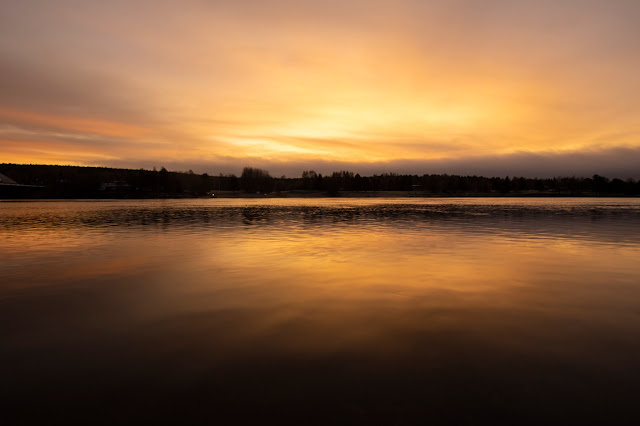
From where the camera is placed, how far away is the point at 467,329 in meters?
9.48

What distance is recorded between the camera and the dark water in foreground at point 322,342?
604 centimetres

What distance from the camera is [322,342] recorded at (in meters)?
8.73

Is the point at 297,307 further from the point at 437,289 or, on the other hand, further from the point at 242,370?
the point at 437,289

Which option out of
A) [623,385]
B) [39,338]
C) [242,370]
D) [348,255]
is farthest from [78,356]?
[348,255]

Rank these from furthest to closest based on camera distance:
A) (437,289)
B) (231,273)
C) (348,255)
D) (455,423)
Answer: (348,255) < (231,273) < (437,289) < (455,423)

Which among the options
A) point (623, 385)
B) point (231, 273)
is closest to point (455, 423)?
point (623, 385)

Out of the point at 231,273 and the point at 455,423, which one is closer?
the point at 455,423

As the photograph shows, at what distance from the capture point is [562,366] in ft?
24.4

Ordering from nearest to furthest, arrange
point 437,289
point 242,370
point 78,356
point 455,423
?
point 455,423 → point 242,370 → point 78,356 → point 437,289

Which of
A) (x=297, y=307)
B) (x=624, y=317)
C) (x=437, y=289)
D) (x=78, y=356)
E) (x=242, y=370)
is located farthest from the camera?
(x=437, y=289)

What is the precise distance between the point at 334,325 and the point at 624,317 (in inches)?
315

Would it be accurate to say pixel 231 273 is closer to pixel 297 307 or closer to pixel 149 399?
pixel 297 307

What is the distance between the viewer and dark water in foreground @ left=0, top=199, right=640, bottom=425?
238 inches

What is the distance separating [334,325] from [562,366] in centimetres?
505
